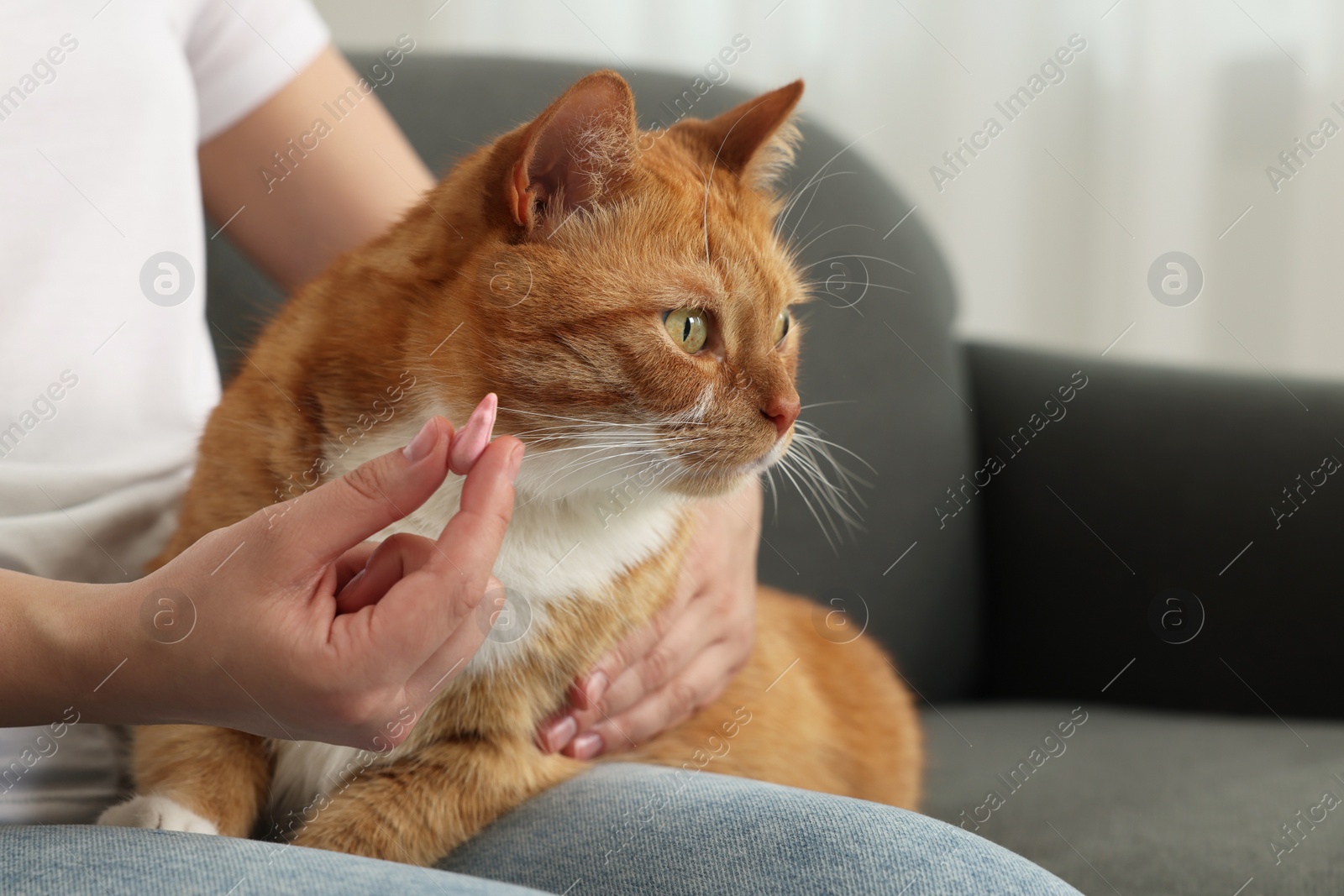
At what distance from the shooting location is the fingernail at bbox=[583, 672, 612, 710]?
1.00m

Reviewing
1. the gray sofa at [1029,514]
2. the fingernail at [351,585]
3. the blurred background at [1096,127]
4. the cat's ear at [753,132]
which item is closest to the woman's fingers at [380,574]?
the fingernail at [351,585]

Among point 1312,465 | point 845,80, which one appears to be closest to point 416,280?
point 1312,465

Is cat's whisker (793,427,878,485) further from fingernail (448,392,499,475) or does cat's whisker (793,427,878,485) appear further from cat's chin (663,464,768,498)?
fingernail (448,392,499,475)

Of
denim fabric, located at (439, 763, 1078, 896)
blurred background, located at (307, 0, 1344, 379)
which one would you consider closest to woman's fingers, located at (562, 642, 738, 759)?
denim fabric, located at (439, 763, 1078, 896)

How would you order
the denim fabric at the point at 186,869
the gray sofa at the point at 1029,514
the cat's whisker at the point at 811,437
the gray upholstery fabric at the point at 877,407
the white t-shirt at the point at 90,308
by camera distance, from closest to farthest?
the denim fabric at the point at 186,869
the white t-shirt at the point at 90,308
the cat's whisker at the point at 811,437
the gray sofa at the point at 1029,514
the gray upholstery fabric at the point at 877,407

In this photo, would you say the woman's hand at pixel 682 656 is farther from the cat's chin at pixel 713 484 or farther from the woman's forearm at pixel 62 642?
the woman's forearm at pixel 62 642

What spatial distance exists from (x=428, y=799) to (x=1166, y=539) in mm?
1417

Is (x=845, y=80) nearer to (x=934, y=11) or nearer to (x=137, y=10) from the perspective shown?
(x=934, y=11)

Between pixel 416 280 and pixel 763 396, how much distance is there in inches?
13.7

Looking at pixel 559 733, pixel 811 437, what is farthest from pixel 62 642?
pixel 811 437

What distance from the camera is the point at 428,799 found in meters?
0.91

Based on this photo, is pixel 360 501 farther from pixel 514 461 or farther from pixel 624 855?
pixel 624 855

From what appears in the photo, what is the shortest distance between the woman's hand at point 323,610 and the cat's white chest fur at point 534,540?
19cm

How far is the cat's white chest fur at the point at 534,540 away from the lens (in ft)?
3.00
